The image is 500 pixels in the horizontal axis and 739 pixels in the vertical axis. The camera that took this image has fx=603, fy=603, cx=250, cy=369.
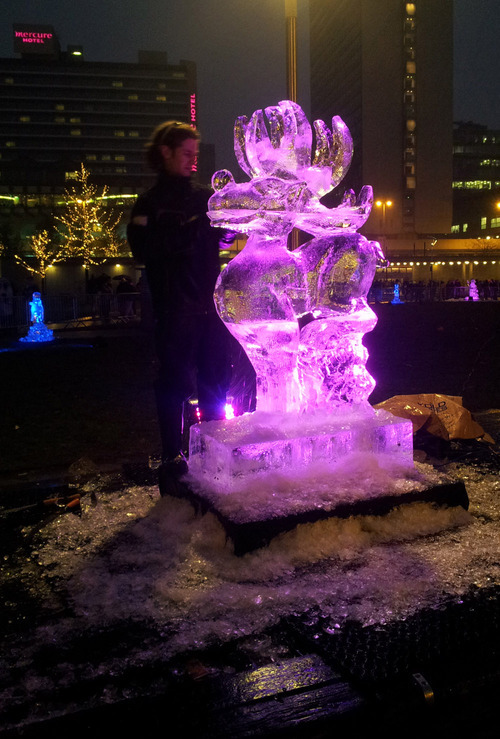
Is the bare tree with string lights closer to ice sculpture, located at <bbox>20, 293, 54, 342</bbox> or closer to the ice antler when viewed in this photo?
ice sculpture, located at <bbox>20, 293, 54, 342</bbox>

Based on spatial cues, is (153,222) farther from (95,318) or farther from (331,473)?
(95,318)

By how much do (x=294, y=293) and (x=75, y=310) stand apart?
2223 cm

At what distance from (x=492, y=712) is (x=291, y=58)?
475 centimetres

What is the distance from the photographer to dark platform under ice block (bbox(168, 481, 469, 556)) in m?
2.26

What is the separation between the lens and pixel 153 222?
302 centimetres

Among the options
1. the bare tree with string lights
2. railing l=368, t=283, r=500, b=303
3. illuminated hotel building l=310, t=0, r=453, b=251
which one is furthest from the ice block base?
illuminated hotel building l=310, t=0, r=453, b=251

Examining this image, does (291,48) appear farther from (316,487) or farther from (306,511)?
(306,511)

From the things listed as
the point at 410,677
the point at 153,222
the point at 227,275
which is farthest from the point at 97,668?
the point at 153,222

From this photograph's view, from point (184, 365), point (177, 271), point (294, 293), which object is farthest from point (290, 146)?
point (184, 365)

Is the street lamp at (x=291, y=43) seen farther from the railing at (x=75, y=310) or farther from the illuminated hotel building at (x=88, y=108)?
the illuminated hotel building at (x=88, y=108)

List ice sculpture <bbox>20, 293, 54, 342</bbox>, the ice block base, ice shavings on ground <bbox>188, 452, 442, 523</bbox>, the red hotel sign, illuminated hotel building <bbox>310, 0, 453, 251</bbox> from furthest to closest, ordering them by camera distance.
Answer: the red hotel sign
illuminated hotel building <bbox>310, 0, 453, 251</bbox>
ice sculpture <bbox>20, 293, 54, 342</bbox>
the ice block base
ice shavings on ground <bbox>188, 452, 442, 523</bbox>

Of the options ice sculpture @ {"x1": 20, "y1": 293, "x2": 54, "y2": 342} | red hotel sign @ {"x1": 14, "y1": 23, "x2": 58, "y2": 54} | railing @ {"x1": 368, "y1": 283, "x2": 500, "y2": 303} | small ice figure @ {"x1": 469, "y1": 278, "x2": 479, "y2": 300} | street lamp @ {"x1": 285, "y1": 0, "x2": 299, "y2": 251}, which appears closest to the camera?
street lamp @ {"x1": 285, "y1": 0, "x2": 299, "y2": 251}

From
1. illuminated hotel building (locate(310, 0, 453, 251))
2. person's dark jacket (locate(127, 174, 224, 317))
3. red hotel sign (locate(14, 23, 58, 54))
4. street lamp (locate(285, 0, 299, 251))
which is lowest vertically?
person's dark jacket (locate(127, 174, 224, 317))

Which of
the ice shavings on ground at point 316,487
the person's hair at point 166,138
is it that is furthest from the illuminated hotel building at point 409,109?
the ice shavings on ground at point 316,487
